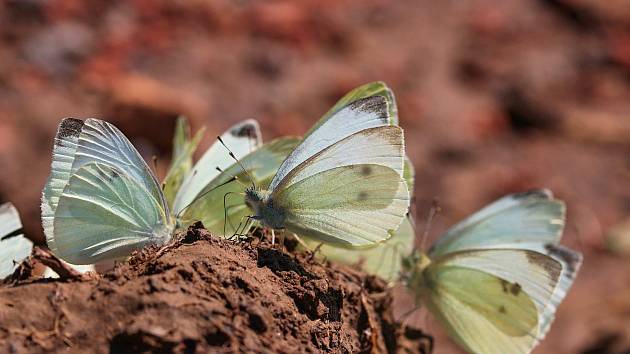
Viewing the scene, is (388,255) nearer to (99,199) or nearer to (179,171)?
(179,171)

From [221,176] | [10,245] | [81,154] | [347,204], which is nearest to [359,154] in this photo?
[347,204]

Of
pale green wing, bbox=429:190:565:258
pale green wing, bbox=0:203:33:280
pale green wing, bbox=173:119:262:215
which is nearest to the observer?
pale green wing, bbox=0:203:33:280

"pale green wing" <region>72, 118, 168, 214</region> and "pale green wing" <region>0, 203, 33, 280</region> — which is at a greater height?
"pale green wing" <region>72, 118, 168, 214</region>

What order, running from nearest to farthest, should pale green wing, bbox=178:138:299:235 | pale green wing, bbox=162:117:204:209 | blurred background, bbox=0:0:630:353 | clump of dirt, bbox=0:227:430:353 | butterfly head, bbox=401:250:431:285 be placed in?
1. clump of dirt, bbox=0:227:430:353
2. pale green wing, bbox=178:138:299:235
3. pale green wing, bbox=162:117:204:209
4. butterfly head, bbox=401:250:431:285
5. blurred background, bbox=0:0:630:353

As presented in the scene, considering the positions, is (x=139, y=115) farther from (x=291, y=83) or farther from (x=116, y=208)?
(x=116, y=208)

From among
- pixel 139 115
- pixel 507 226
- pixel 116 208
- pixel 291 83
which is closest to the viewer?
pixel 116 208

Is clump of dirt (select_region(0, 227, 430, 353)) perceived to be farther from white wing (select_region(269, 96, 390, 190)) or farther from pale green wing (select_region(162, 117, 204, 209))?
pale green wing (select_region(162, 117, 204, 209))

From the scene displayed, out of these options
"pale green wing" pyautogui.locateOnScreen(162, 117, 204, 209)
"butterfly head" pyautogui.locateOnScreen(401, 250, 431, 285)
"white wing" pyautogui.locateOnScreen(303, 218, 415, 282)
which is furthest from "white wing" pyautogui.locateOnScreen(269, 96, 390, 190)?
"butterfly head" pyautogui.locateOnScreen(401, 250, 431, 285)

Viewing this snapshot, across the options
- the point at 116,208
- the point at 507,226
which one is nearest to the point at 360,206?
the point at 116,208

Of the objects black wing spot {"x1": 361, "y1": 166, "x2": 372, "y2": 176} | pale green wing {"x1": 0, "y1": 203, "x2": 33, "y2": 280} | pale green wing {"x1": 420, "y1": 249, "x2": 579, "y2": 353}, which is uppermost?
black wing spot {"x1": 361, "y1": 166, "x2": 372, "y2": 176}
